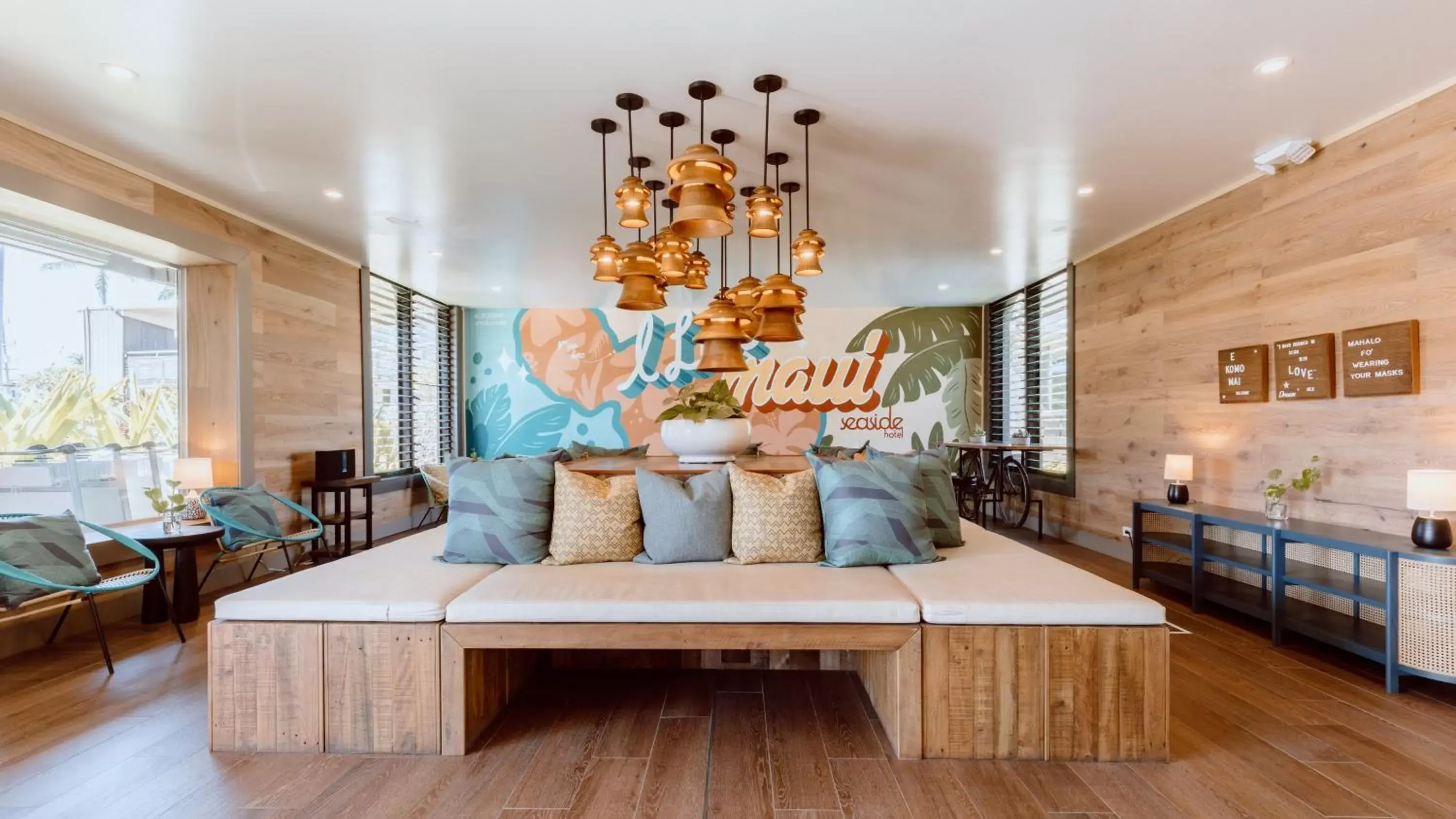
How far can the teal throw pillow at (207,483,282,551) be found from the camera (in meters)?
4.05

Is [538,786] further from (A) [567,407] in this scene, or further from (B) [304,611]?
→ (A) [567,407]

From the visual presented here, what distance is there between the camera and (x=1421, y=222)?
2.99 m

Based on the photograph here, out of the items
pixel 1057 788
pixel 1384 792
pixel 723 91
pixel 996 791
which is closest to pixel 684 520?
pixel 996 791

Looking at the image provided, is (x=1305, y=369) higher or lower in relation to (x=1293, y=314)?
lower

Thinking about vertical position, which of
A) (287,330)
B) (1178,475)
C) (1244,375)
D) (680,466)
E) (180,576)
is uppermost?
(287,330)

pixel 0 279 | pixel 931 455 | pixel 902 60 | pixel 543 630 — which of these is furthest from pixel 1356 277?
pixel 0 279

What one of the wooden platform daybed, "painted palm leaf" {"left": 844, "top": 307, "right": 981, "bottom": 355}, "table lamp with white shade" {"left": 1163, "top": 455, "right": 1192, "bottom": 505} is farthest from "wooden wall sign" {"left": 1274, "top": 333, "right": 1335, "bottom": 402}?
"painted palm leaf" {"left": 844, "top": 307, "right": 981, "bottom": 355}

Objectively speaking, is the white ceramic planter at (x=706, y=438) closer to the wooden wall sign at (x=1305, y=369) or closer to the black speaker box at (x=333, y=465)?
the wooden wall sign at (x=1305, y=369)

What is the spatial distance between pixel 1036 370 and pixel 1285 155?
3.60 meters

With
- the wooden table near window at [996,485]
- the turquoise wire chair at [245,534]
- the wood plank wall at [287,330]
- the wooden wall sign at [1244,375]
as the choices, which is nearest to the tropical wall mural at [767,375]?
the wooden table near window at [996,485]

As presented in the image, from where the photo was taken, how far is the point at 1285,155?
11.5 ft

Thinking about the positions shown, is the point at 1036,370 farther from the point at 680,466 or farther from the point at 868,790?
the point at 868,790

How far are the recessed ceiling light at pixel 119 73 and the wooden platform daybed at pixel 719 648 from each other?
2.21 meters

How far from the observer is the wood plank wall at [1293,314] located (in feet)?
9.73
